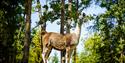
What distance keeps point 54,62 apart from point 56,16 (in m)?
54.7

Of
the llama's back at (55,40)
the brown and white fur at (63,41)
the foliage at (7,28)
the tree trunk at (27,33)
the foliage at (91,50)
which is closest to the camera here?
the brown and white fur at (63,41)

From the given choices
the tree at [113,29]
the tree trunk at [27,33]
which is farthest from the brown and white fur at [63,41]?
the tree at [113,29]

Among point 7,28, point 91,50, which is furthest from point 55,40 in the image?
point 91,50

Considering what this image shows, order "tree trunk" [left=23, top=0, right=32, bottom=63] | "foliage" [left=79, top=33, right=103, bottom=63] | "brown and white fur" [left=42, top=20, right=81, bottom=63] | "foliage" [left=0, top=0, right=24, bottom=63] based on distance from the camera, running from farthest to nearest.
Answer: "foliage" [left=79, top=33, right=103, bottom=63] < "foliage" [left=0, top=0, right=24, bottom=63] < "tree trunk" [left=23, top=0, right=32, bottom=63] < "brown and white fur" [left=42, top=20, right=81, bottom=63]

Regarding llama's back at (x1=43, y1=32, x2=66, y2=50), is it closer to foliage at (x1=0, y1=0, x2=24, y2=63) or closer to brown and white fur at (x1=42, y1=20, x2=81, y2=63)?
brown and white fur at (x1=42, y1=20, x2=81, y2=63)

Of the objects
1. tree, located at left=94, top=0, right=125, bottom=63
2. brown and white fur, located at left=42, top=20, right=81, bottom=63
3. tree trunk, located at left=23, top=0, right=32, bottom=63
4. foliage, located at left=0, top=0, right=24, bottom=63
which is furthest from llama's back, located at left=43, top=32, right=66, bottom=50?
tree, located at left=94, top=0, right=125, bottom=63

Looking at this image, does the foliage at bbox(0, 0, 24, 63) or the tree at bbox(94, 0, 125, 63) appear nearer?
the foliage at bbox(0, 0, 24, 63)

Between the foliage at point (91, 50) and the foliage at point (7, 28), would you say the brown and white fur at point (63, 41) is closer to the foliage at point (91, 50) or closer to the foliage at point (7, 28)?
the foliage at point (7, 28)

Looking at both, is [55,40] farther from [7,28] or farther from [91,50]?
[91,50]

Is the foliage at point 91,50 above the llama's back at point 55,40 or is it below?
below

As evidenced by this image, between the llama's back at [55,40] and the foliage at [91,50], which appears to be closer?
the llama's back at [55,40]

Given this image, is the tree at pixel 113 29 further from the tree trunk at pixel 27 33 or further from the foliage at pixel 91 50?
the tree trunk at pixel 27 33

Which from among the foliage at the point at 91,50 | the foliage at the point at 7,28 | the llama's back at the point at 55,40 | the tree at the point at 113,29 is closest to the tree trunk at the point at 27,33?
the llama's back at the point at 55,40

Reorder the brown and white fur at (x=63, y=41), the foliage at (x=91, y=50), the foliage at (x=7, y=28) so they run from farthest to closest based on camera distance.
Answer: the foliage at (x=91, y=50)
the foliage at (x=7, y=28)
the brown and white fur at (x=63, y=41)
